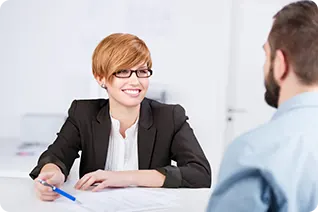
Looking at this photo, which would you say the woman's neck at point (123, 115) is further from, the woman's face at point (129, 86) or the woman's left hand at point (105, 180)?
the woman's left hand at point (105, 180)

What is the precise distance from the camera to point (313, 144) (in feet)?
2.29

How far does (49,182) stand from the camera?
1.43 metres

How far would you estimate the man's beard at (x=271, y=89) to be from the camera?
818 millimetres

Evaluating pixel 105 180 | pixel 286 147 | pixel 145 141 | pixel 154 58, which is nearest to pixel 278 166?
pixel 286 147

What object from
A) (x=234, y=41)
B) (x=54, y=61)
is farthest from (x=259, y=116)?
(x=54, y=61)

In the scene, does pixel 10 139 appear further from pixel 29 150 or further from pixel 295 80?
pixel 295 80

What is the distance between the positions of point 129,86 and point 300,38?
3.05ft

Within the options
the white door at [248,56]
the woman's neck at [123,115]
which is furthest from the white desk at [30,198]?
the white door at [248,56]

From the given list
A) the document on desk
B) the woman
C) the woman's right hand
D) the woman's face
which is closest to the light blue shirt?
the document on desk

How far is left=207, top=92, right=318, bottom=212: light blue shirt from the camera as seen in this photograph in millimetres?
690

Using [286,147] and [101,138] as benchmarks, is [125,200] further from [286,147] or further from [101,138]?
[286,147]

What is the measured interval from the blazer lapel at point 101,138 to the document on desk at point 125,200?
0.97 ft

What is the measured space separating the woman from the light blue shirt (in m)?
0.83

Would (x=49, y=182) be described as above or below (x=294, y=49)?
below
